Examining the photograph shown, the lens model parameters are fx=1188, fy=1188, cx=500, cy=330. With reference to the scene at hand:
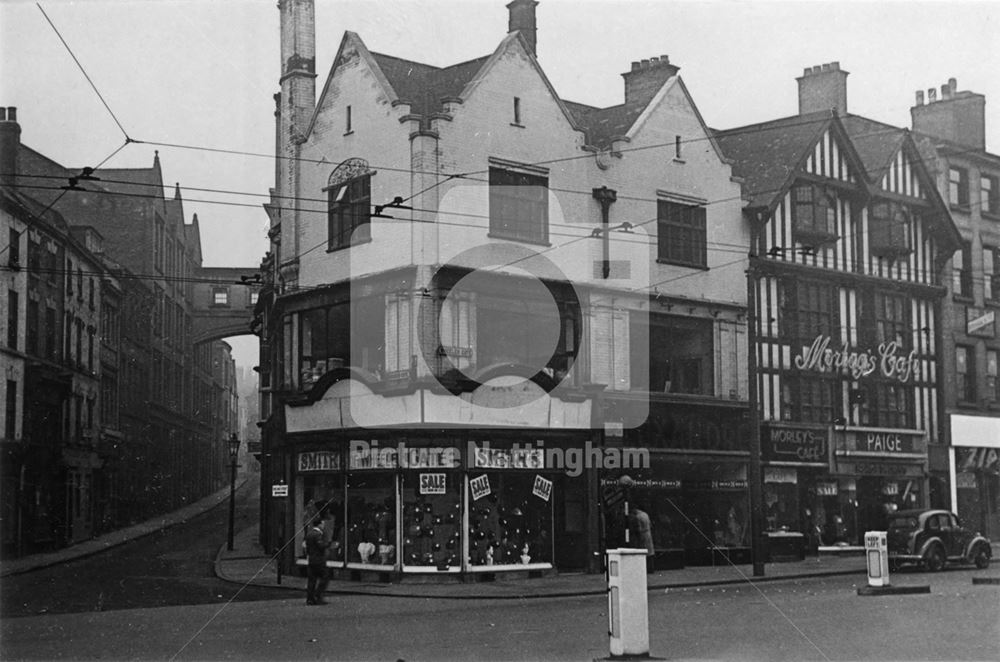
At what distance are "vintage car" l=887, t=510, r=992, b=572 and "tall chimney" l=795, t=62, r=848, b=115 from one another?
15.1m

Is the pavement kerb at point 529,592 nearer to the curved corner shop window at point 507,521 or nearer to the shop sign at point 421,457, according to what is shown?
the curved corner shop window at point 507,521

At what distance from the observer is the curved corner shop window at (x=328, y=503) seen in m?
28.6

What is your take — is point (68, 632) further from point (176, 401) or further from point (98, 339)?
point (176, 401)

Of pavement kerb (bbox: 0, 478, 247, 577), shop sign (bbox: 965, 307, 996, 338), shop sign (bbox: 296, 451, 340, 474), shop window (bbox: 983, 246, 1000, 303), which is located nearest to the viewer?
shop sign (bbox: 296, 451, 340, 474)

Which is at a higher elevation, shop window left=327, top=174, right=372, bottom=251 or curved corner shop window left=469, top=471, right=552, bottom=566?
shop window left=327, top=174, right=372, bottom=251

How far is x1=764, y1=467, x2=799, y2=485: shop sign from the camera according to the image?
35000 millimetres

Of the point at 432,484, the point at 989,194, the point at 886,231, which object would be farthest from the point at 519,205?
the point at 989,194

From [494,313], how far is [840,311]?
46.8ft

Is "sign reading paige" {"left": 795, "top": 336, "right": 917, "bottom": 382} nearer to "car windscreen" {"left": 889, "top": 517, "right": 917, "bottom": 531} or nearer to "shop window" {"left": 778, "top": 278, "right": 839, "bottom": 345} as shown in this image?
"shop window" {"left": 778, "top": 278, "right": 839, "bottom": 345}

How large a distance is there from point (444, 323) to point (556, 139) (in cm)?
608

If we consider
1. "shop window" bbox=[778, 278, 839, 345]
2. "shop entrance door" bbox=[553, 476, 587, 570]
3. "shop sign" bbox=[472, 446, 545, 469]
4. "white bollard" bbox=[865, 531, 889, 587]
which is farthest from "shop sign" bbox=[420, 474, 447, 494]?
"shop window" bbox=[778, 278, 839, 345]

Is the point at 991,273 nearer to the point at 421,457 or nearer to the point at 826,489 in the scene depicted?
the point at 826,489

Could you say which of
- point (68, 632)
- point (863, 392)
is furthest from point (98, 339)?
point (68, 632)

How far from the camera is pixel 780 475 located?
35.3 metres
